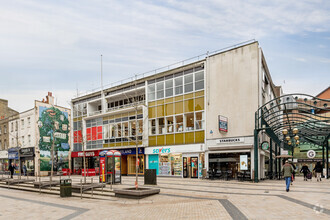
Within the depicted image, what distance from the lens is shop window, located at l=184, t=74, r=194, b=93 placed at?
27500 mm

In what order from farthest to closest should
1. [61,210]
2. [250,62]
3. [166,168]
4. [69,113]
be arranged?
[69,113], [166,168], [250,62], [61,210]

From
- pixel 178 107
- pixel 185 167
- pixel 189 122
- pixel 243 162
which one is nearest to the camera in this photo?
pixel 243 162

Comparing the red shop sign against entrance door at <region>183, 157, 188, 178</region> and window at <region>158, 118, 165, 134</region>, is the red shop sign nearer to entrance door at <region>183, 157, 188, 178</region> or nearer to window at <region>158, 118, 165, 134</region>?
window at <region>158, 118, 165, 134</region>

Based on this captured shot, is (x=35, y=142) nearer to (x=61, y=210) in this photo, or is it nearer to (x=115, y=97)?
(x=115, y=97)

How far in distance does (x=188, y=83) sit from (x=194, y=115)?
3281mm

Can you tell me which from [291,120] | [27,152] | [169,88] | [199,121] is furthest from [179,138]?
[27,152]

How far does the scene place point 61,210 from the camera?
1134cm

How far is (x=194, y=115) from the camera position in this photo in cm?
2692

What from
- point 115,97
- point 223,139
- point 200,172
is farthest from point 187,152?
point 115,97

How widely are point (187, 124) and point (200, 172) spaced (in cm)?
476

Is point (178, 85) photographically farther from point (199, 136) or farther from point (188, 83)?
point (199, 136)

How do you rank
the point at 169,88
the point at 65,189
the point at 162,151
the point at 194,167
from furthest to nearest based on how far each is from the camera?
1. the point at 169,88
2. the point at 162,151
3. the point at 194,167
4. the point at 65,189

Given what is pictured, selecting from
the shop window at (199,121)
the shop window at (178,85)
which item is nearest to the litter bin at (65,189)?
the shop window at (199,121)

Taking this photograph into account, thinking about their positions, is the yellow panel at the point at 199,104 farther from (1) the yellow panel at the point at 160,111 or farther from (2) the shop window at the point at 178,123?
(1) the yellow panel at the point at 160,111
